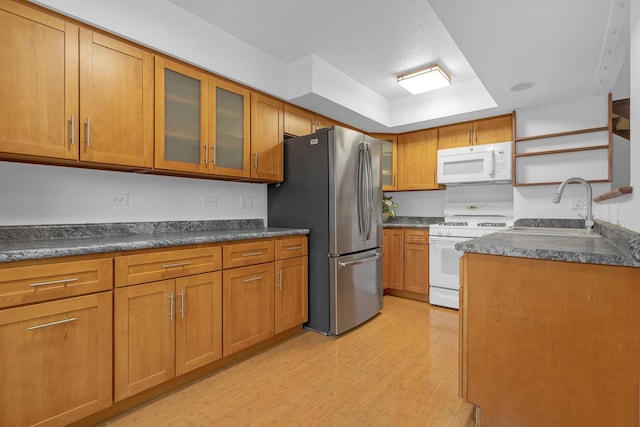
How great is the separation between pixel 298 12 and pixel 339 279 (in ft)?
6.99

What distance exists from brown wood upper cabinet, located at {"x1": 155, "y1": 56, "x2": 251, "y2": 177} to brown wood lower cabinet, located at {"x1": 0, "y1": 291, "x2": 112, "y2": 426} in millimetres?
1032

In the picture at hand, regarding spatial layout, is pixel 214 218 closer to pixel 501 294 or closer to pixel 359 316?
pixel 359 316

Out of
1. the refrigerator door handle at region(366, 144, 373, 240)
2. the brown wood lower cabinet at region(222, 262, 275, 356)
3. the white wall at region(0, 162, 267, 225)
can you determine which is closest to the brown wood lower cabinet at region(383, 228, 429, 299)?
the refrigerator door handle at region(366, 144, 373, 240)

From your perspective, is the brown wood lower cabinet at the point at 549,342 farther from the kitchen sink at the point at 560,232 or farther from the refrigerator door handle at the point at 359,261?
the refrigerator door handle at the point at 359,261

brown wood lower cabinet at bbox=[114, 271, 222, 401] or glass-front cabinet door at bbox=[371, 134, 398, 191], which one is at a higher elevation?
glass-front cabinet door at bbox=[371, 134, 398, 191]

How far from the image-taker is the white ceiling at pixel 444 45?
1.84 metres

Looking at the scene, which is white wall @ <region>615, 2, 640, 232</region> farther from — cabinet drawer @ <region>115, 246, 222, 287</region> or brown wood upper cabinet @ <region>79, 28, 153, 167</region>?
brown wood upper cabinet @ <region>79, 28, 153, 167</region>

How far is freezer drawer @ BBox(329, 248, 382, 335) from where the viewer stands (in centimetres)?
263

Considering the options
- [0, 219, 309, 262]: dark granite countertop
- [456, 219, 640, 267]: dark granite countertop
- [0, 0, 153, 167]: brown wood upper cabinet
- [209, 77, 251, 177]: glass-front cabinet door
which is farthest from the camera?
[209, 77, 251, 177]: glass-front cabinet door

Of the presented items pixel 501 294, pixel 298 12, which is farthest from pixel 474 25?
pixel 501 294

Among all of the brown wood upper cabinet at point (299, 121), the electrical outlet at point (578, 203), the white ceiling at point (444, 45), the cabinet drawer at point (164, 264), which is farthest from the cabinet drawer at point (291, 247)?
the electrical outlet at point (578, 203)

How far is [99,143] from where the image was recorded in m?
1.78

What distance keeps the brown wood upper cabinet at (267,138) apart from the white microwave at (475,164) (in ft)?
6.77

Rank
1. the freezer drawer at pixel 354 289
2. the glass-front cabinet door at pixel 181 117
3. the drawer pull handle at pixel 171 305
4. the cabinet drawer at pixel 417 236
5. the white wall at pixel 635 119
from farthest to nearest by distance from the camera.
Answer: the cabinet drawer at pixel 417 236 → the freezer drawer at pixel 354 289 → the glass-front cabinet door at pixel 181 117 → the drawer pull handle at pixel 171 305 → the white wall at pixel 635 119
